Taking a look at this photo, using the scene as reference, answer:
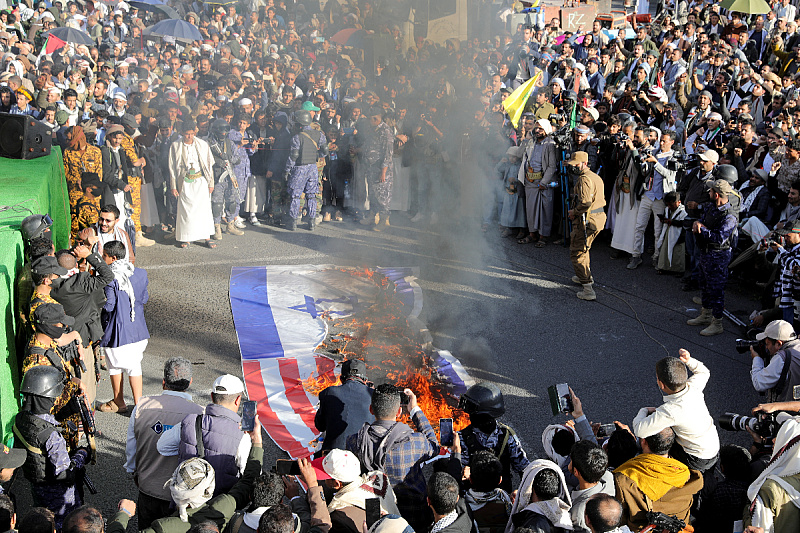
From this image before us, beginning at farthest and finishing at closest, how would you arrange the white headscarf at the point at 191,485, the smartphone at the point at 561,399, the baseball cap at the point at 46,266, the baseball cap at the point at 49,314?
the baseball cap at the point at 46,266 < the baseball cap at the point at 49,314 < the smartphone at the point at 561,399 < the white headscarf at the point at 191,485

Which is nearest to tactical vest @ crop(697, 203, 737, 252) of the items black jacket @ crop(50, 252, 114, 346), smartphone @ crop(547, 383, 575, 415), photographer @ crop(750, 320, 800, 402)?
photographer @ crop(750, 320, 800, 402)

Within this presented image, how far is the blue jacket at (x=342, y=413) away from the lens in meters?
4.42

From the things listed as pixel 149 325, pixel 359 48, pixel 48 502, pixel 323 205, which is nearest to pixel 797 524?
pixel 48 502

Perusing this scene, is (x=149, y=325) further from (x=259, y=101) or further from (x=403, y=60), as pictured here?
(x=259, y=101)

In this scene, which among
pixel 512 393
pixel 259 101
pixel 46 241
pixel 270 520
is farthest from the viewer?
pixel 259 101

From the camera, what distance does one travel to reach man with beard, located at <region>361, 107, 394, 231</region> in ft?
36.0

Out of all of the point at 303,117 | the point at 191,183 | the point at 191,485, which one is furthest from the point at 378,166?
the point at 191,485

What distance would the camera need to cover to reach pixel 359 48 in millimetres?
12922

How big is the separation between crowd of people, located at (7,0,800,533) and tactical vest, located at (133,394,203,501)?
0.04ft

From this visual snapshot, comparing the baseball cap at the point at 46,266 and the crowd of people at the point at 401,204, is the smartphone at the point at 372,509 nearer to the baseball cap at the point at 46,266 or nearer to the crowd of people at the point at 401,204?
the crowd of people at the point at 401,204

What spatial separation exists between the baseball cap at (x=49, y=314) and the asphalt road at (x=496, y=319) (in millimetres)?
1152

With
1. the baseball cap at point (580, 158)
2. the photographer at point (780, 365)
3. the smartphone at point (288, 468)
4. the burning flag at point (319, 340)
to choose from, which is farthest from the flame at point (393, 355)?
the baseball cap at point (580, 158)

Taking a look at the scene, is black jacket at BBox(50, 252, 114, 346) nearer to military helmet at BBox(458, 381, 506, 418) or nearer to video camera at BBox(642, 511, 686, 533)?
military helmet at BBox(458, 381, 506, 418)

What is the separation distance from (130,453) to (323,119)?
27.7ft
